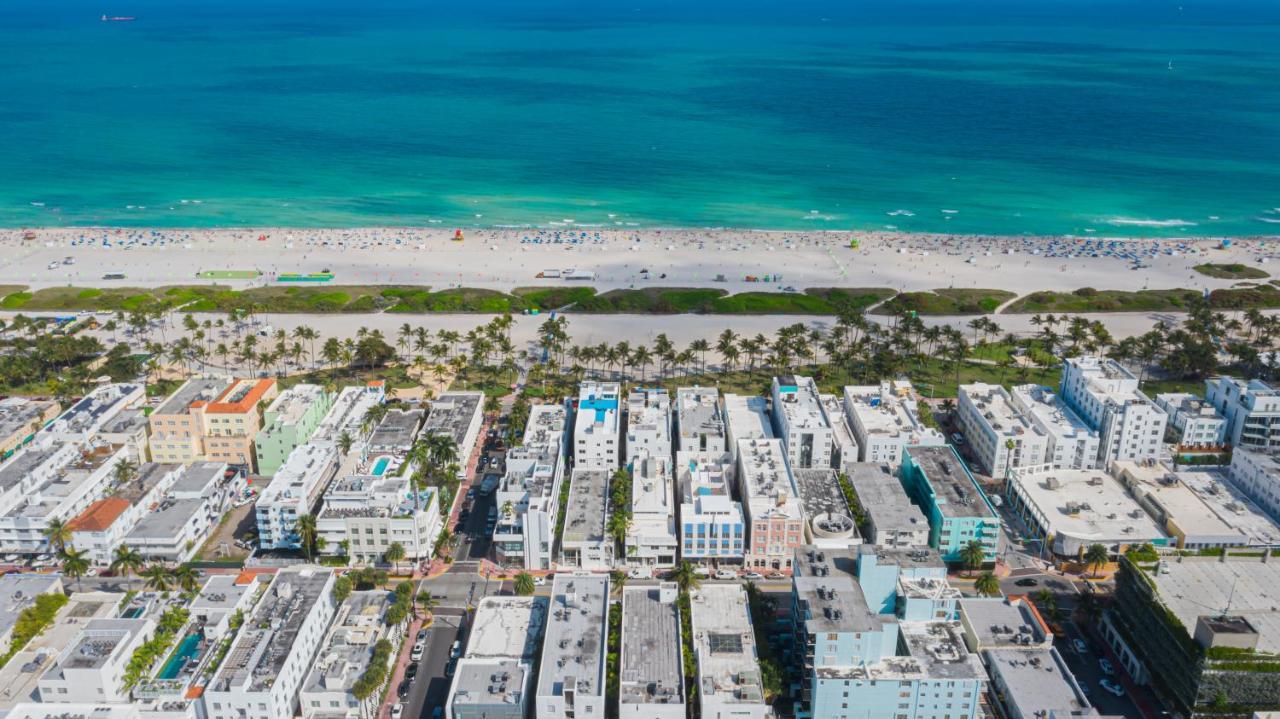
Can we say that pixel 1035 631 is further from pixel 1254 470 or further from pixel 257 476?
pixel 257 476

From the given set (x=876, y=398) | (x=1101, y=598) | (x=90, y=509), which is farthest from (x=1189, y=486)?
(x=90, y=509)

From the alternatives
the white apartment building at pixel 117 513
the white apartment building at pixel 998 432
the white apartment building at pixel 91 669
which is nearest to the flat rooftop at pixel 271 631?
the white apartment building at pixel 91 669

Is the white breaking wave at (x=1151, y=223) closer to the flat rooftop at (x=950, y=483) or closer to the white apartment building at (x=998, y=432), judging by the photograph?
the white apartment building at (x=998, y=432)

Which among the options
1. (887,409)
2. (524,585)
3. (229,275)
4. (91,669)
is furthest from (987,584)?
(229,275)

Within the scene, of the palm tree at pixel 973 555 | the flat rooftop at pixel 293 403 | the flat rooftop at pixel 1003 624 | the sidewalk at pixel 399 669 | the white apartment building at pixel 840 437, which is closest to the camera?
the sidewalk at pixel 399 669

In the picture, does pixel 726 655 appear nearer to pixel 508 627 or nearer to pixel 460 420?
pixel 508 627

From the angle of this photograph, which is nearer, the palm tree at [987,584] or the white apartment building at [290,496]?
the palm tree at [987,584]
